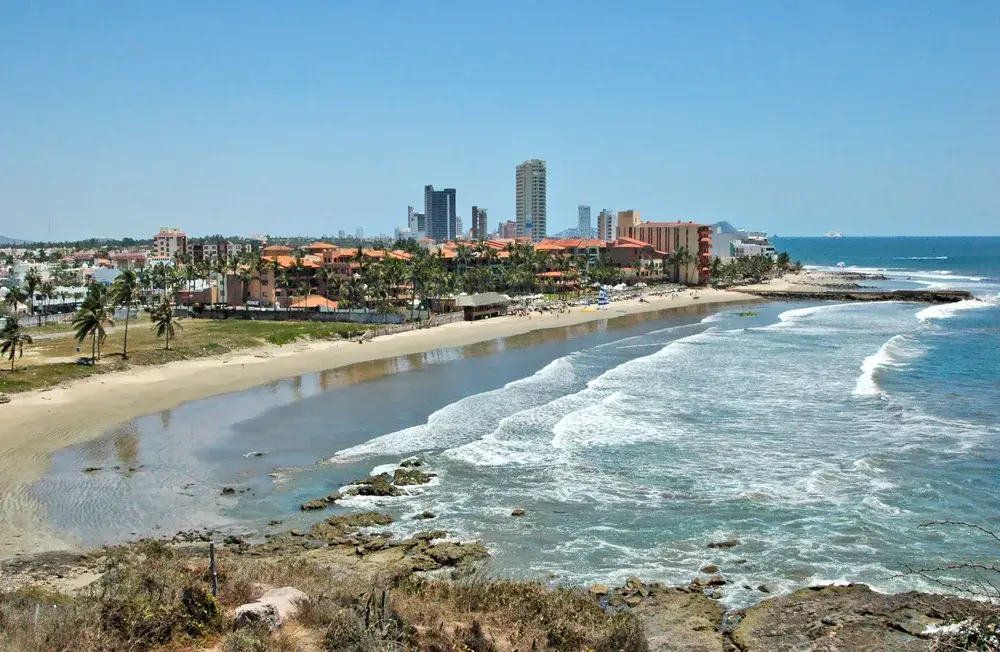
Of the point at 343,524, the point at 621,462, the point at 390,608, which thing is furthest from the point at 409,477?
the point at 390,608

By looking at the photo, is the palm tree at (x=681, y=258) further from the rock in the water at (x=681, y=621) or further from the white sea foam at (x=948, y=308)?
the rock in the water at (x=681, y=621)

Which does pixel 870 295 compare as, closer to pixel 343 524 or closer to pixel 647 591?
pixel 343 524

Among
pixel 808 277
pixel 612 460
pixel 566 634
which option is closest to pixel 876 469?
pixel 612 460

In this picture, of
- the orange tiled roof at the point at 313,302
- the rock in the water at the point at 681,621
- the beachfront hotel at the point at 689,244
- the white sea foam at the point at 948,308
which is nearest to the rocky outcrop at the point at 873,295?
the white sea foam at the point at 948,308

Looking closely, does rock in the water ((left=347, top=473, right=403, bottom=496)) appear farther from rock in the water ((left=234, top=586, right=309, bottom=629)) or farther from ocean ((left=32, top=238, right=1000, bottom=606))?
rock in the water ((left=234, top=586, right=309, bottom=629))

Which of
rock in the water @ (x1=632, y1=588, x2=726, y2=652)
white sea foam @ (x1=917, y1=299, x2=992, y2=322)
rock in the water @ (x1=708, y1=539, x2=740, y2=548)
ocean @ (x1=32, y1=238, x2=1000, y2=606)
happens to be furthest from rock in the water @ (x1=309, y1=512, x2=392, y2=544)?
white sea foam @ (x1=917, y1=299, x2=992, y2=322)

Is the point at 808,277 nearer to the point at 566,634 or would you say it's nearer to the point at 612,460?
the point at 612,460
